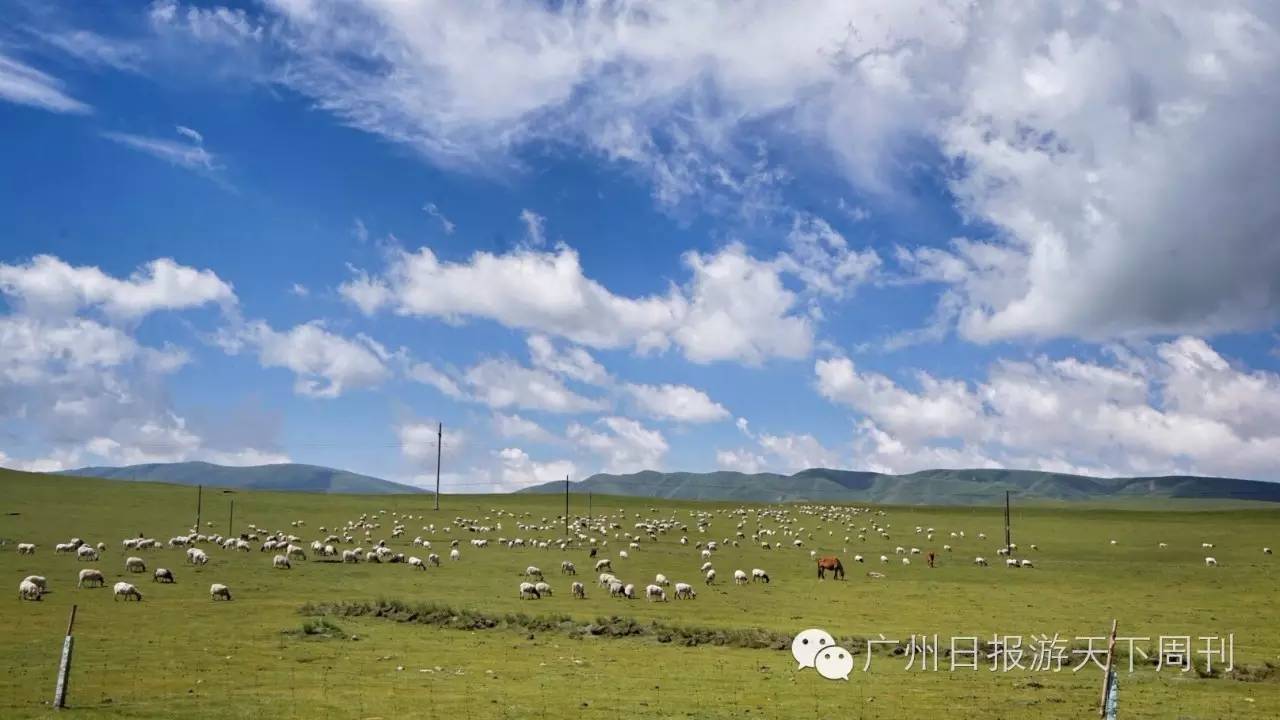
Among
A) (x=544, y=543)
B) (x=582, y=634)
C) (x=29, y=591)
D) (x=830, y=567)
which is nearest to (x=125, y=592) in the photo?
(x=29, y=591)

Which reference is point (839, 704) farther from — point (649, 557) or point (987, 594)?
point (649, 557)

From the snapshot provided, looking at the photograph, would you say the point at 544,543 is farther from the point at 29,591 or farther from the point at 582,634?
the point at 582,634

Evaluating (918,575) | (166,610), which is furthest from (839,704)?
(918,575)

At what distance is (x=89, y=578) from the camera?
4422cm

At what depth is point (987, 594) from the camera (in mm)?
51094

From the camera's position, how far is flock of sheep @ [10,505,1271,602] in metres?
47.5

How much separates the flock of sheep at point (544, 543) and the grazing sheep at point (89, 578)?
0.19 ft

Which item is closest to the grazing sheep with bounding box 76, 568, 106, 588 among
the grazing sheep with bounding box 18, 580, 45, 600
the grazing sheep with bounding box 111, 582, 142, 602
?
the grazing sheep with bounding box 18, 580, 45, 600

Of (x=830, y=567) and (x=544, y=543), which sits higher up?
(x=830, y=567)

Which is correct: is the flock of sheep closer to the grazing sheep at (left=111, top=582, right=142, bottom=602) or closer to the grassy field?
the grazing sheep at (left=111, top=582, right=142, bottom=602)

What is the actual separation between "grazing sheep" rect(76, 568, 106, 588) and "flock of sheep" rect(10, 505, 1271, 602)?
0.06m

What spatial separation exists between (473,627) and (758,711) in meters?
17.0

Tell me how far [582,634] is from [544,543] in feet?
161

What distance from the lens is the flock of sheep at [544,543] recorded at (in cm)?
4746
